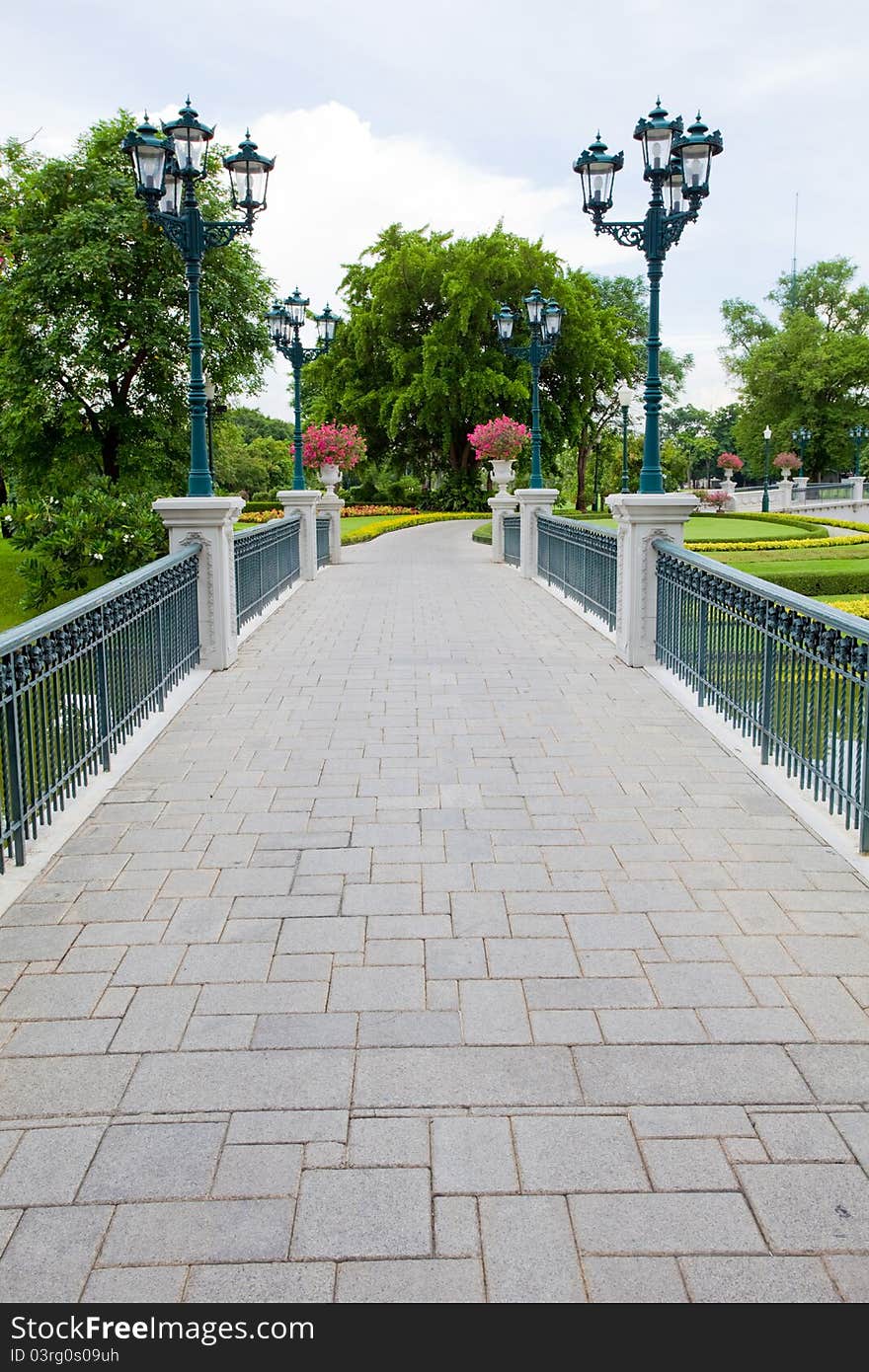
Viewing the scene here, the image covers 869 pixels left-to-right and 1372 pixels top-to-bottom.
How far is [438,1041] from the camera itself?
3801 mm

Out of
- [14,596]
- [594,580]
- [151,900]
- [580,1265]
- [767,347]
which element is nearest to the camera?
[580,1265]

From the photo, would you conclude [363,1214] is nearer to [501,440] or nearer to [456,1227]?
[456,1227]

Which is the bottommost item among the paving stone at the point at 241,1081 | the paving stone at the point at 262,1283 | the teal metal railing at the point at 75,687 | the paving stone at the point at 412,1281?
the paving stone at the point at 262,1283

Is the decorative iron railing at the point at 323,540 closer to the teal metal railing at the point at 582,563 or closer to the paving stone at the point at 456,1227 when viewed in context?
the teal metal railing at the point at 582,563

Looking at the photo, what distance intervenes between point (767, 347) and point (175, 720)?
67.0 m

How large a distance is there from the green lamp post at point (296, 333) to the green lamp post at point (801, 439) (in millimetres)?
45330

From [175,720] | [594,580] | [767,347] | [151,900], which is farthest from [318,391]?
[151,900]

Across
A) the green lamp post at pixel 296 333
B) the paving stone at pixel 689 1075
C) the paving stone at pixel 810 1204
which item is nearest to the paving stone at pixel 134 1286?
the paving stone at pixel 689 1075

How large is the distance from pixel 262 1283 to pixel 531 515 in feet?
61.5

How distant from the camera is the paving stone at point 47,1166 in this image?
9.89 feet

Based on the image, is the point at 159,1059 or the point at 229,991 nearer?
the point at 159,1059

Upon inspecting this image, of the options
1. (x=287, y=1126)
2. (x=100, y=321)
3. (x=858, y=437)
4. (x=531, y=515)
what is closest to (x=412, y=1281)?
(x=287, y=1126)

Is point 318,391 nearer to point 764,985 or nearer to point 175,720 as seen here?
point 175,720
